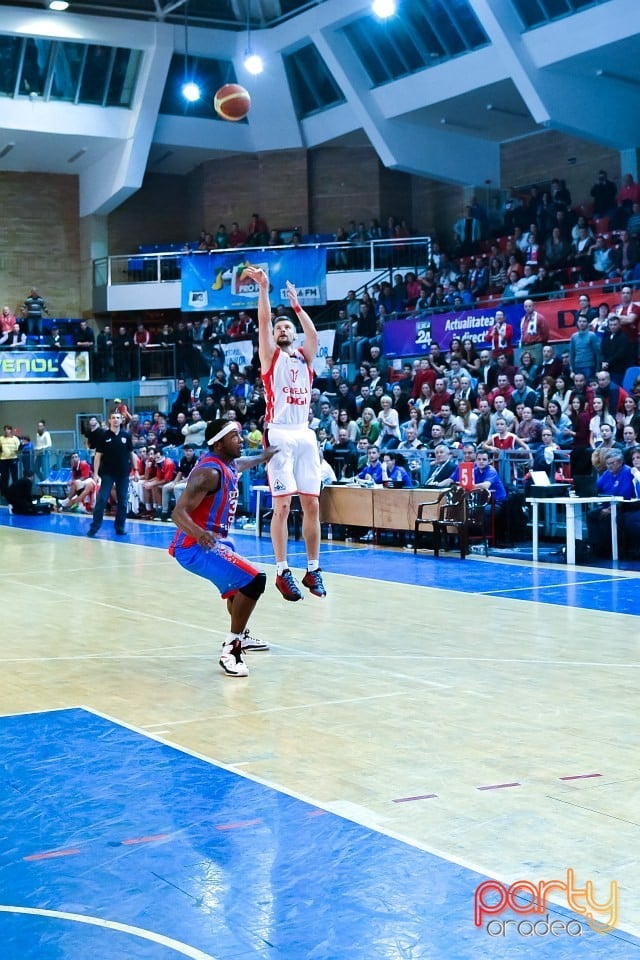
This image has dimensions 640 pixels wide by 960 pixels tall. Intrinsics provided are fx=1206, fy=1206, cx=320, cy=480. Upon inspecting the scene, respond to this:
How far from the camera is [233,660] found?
7730mm

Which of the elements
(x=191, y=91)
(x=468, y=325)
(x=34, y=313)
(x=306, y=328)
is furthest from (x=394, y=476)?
(x=34, y=313)

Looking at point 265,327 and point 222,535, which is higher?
point 265,327

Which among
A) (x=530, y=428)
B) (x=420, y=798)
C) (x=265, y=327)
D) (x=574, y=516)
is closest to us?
(x=420, y=798)

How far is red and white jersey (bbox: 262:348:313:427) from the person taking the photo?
927 centimetres

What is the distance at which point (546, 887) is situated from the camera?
156 inches

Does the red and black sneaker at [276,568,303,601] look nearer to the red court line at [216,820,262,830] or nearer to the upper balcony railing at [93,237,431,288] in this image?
the red court line at [216,820,262,830]

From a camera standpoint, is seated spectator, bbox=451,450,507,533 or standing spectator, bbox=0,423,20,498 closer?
seated spectator, bbox=451,450,507,533

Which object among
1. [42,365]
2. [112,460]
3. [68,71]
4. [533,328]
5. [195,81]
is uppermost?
[195,81]

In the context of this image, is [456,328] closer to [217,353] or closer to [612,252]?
[612,252]

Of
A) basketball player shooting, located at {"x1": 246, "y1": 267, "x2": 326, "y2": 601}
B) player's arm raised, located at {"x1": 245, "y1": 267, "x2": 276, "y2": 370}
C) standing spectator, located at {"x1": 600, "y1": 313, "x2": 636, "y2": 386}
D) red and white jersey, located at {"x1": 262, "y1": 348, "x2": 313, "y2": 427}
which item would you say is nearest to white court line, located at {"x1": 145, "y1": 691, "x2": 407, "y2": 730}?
basketball player shooting, located at {"x1": 246, "y1": 267, "x2": 326, "y2": 601}

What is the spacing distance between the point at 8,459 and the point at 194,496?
22.3 metres

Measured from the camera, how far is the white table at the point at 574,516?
13734 mm

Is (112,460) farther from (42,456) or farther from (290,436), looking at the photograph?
(42,456)

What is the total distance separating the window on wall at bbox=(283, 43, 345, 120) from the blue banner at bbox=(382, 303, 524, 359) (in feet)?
37.0
